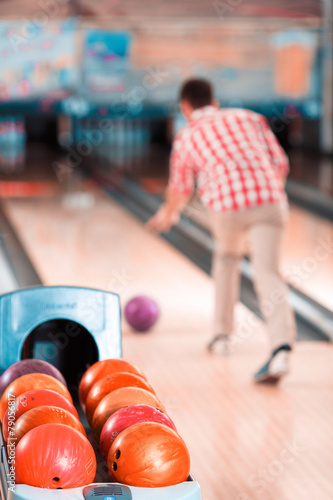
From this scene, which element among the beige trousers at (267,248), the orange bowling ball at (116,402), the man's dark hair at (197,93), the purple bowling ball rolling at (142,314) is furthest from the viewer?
the purple bowling ball rolling at (142,314)

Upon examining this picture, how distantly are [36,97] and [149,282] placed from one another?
6.63m

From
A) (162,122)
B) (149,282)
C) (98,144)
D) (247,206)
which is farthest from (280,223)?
(162,122)

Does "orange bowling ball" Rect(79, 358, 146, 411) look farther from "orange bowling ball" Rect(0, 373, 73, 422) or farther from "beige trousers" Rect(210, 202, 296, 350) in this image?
"beige trousers" Rect(210, 202, 296, 350)

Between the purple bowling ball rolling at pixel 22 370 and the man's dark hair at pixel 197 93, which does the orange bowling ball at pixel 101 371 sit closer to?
the purple bowling ball rolling at pixel 22 370

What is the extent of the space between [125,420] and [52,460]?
0.69 feet

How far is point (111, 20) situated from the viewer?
403 inches

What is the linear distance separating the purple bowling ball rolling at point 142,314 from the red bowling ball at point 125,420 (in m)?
1.70

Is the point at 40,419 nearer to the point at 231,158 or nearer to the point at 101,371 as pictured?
the point at 101,371

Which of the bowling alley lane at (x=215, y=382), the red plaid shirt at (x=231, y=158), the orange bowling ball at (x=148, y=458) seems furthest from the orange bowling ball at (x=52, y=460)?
the red plaid shirt at (x=231, y=158)

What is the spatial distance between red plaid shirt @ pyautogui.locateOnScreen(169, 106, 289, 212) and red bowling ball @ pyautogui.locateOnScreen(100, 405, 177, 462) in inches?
49.2

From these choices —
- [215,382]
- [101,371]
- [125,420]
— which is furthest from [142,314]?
[125,420]

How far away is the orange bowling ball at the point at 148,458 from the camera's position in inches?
56.0

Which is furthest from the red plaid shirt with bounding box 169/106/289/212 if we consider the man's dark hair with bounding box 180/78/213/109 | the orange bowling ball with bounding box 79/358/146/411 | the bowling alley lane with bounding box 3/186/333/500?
the orange bowling ball with bounding box 79/358/146/411

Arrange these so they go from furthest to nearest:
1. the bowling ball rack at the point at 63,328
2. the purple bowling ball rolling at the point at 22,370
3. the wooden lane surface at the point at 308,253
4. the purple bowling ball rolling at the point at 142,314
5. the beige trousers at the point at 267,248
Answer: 1. the wooden lane surface at the point at 308,253
2. the purple bowling ball rolling at the point at 142,314
3. the beige trousers at the point at 267,248
4. the bowling ball rack at the point at 63,328
5. the purple bowling ball rolling at the point at 22,370
